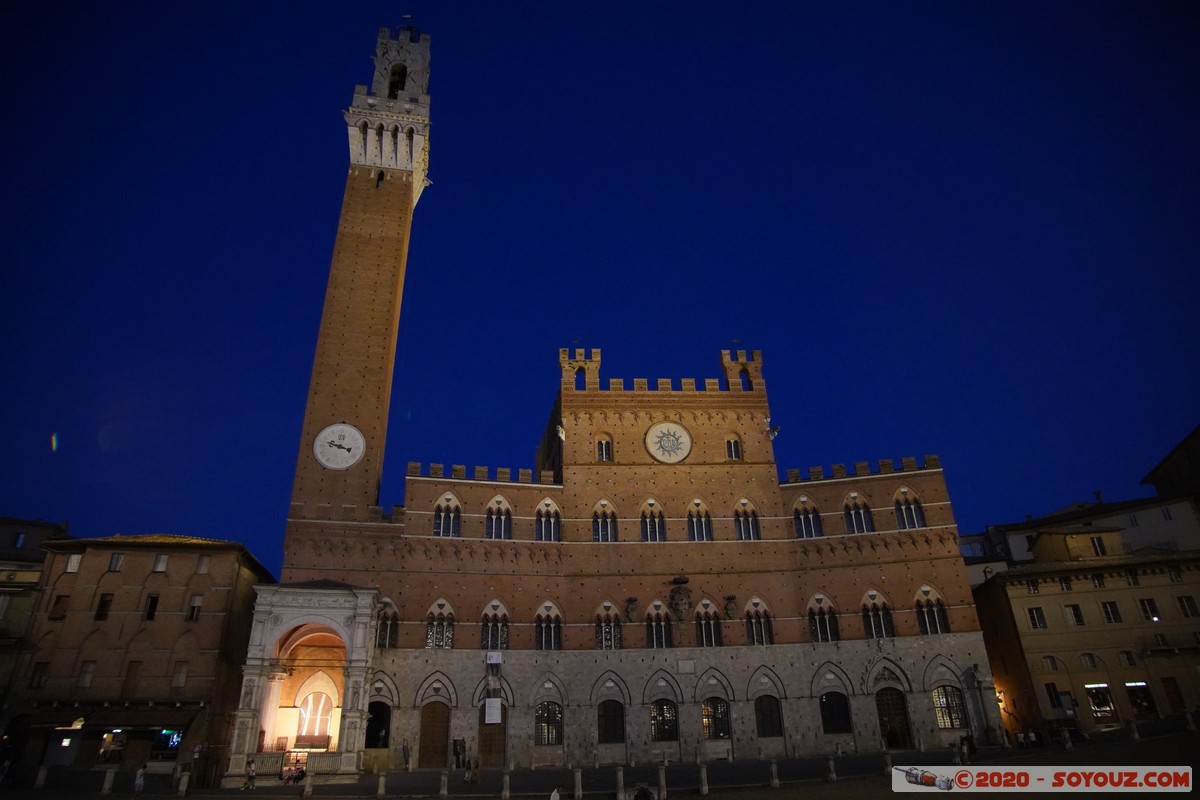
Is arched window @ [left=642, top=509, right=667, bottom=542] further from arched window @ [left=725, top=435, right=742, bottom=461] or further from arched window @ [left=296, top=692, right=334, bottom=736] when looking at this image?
arched window @ [left=296, top=692, right=334, bottom=736]

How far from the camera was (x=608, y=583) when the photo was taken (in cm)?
3728

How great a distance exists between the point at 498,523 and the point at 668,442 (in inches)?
422

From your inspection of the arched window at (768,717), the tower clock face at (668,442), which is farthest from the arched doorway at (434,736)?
the tower clock face at (668,442)

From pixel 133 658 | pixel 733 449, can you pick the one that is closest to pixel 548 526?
pixel 733 449

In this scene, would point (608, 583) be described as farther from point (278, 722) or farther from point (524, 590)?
point (278, 722)

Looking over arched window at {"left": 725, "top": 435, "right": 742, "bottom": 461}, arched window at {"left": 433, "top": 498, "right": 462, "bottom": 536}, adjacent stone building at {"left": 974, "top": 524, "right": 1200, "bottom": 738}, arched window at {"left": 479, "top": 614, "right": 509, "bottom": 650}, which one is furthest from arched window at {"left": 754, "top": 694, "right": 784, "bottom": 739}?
arched window at {"left": 433, "top": 498, "right": 462, "bottom": 536}

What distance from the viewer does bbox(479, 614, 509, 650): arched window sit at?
35.2m

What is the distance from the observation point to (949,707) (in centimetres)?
3500

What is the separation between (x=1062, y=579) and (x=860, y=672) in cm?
1236

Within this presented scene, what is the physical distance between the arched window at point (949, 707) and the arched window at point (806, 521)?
952cm

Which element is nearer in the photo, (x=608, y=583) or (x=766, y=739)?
(x=766, y=739)

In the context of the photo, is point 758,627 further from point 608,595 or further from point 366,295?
point 366,295

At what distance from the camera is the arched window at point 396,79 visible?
4978 cm

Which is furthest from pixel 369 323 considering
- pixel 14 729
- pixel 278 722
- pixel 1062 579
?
pixel 1062 579
